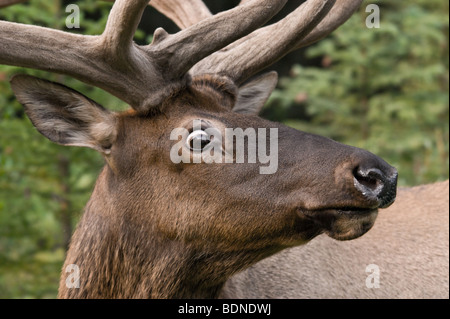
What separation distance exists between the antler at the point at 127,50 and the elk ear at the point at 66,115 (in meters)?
0.18

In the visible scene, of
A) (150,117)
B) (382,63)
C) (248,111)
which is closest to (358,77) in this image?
(382,63)

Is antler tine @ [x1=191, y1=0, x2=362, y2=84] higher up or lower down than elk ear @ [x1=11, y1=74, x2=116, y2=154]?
higher up

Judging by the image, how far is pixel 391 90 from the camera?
11.5 metres

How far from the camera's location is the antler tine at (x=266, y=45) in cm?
425

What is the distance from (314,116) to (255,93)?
764 centimetres

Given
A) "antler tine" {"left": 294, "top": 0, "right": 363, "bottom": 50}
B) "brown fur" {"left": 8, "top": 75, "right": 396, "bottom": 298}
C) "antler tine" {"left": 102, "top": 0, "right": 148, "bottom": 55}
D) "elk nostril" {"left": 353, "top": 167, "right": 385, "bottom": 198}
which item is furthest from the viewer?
"antler tine" {"left": 294, "top": 0, "right": 363, "bottom": 50}

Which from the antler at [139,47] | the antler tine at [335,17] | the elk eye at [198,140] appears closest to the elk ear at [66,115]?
the antler at [139,47]

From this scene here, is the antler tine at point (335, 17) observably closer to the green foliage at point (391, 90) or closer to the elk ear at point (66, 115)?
the elk ear at point (66, 115)

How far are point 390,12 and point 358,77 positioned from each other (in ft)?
3.80

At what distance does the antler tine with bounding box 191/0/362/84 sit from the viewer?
4.25m

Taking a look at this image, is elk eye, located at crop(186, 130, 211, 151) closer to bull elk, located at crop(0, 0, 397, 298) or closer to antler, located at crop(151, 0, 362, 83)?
bull elk, located at crop(0, 0, 397, 298)

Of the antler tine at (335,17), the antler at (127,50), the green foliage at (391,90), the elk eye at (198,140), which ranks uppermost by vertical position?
the green foliage at (391,90)

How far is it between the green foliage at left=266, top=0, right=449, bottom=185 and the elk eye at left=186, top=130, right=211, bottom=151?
510cm

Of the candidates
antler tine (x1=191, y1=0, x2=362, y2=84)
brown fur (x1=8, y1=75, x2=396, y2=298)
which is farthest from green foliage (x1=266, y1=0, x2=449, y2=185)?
brown fur (x1=8, y1=75, x2=396, y2=298)
